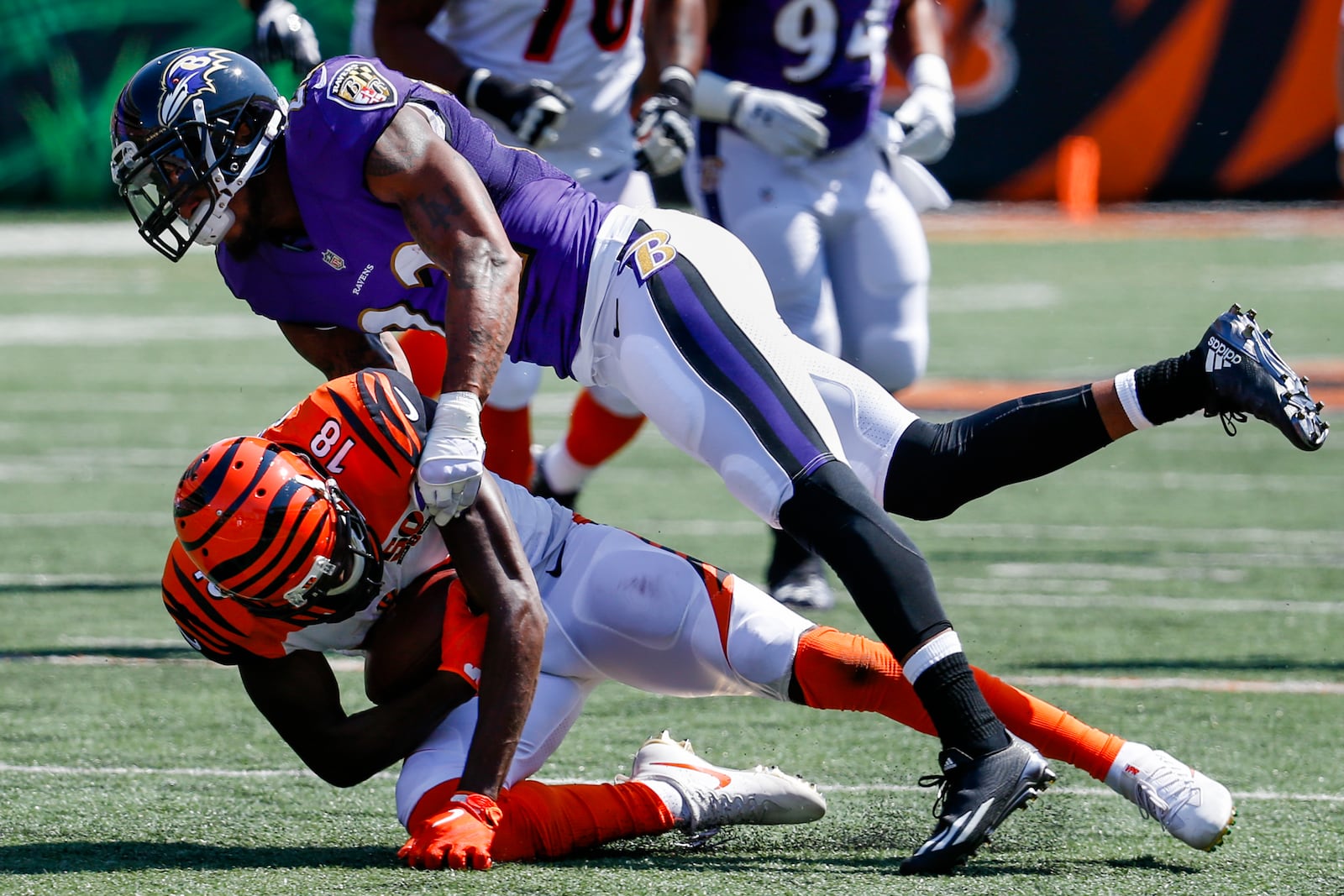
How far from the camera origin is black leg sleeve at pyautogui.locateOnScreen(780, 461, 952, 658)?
10.5ft

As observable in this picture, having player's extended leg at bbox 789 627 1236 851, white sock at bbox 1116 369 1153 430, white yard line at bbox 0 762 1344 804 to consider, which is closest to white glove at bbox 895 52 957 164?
white sock at bbox 1116 369 1153 430

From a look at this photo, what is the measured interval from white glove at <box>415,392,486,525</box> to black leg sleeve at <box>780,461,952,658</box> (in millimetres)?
530

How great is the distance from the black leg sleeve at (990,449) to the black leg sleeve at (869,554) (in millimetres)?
392

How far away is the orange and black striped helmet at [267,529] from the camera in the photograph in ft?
9.96

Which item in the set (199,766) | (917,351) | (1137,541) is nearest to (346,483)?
(199,766)

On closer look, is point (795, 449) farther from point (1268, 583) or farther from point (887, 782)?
point (1268, 583)

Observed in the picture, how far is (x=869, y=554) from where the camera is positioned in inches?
127

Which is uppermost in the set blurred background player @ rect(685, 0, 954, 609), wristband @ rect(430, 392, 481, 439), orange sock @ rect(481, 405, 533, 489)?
wristband @ rect(430, 392, 481, 439)

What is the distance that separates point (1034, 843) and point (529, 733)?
839 mm

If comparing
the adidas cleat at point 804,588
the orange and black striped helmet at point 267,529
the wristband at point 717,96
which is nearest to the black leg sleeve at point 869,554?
the orange and black striped helmet at point 267,529

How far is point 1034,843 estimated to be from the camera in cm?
333

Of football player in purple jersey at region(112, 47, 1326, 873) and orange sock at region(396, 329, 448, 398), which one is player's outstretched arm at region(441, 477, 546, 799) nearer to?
football player in purple jersey at region(112, 47, 1326, 873)

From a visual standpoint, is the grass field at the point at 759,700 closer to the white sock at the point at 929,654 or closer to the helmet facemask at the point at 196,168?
the white sock at the point at 929,654

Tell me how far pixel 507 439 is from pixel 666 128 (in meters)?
0.94
